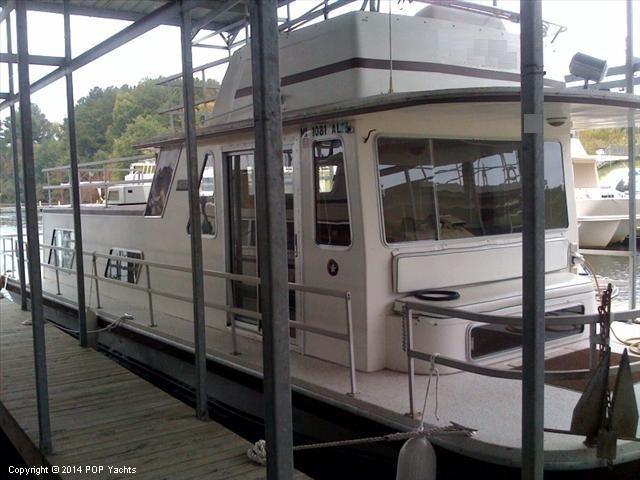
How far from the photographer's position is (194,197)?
408 centimetres

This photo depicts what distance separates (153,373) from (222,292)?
1.06 meters

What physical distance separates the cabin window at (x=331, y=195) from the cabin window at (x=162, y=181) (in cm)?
240

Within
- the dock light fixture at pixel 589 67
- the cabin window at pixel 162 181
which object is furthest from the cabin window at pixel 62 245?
the dock light fixture at pixel 589 67

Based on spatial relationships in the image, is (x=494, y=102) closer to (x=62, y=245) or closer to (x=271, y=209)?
(x=271, y=209)

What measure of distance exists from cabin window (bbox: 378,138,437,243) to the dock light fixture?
4.35 ft

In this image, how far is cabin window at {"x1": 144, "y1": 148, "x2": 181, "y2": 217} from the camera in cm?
677

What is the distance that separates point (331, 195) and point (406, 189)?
576 mm

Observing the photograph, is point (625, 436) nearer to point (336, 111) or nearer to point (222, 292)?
point (336, 111)

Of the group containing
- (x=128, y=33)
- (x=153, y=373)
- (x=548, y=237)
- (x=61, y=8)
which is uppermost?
(x=61, y=8)

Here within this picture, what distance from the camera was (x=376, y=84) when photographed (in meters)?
4.80

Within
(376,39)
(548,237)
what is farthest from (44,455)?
(548,237)

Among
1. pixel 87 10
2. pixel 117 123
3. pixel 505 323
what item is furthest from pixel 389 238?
pixel 117 123

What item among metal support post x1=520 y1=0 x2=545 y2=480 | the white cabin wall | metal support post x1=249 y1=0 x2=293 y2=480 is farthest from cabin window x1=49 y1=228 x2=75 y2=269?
metal support post x1=520 y1=0 x2=545 y2=480

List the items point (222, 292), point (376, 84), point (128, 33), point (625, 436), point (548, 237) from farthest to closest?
point (222, 292) < point (548, 237) < point (376, 84) < point (128, 33) < point (625, 436)
